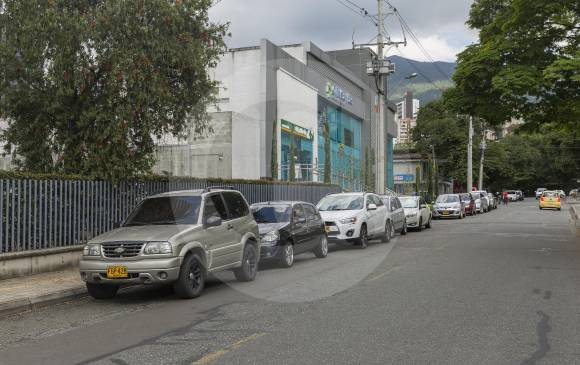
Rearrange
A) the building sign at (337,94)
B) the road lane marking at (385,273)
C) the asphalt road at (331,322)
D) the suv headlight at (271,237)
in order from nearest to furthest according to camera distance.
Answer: the asphalt road at (331,322) → the road lane marking at (385,273) → the suv headlight at (271,237) → the building sign at (337,94)

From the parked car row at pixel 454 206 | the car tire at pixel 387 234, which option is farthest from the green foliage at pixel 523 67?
the parked car row at pixel 454 206

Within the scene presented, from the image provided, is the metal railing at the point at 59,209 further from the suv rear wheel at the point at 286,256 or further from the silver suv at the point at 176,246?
the suv rear wheel at the point at 286,256

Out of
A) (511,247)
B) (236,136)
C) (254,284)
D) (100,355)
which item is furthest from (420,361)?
(236,136)

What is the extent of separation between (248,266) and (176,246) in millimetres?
2475

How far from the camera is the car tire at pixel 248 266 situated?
440 inches

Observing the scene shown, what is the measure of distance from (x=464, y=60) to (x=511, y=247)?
5880 millimetres

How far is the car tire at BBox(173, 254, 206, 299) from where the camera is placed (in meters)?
9.26

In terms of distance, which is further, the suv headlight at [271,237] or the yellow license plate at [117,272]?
the suv headlight at [271,237]

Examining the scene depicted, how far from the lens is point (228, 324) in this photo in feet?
24.3

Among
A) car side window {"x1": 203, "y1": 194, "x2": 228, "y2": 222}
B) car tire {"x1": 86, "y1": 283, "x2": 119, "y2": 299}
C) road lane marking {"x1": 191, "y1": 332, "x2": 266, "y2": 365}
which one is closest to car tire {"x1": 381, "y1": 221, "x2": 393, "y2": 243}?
car side window {"x1": 203, "y1": 194, "x2": 228, "y2": 222}

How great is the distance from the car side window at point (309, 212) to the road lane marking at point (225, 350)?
27.3 ft

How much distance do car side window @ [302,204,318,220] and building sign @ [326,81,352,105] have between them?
31.8m

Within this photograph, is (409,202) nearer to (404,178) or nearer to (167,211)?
(167,211)

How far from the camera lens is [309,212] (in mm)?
15273
